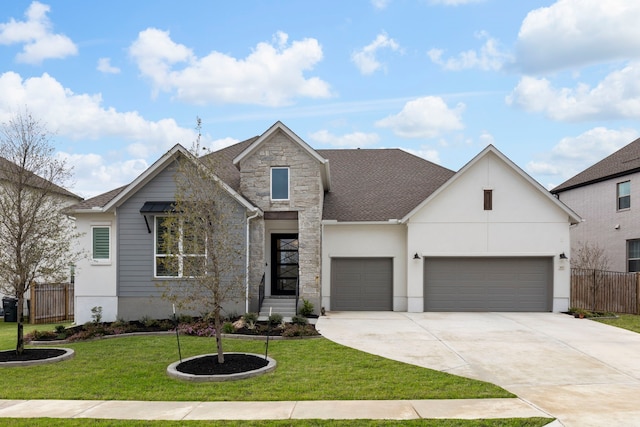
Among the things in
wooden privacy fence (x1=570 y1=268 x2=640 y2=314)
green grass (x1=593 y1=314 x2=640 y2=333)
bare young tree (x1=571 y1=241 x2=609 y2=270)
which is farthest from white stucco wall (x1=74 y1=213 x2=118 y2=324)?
bare young tree (x1=571 y1=241 x2=609 y2=270)

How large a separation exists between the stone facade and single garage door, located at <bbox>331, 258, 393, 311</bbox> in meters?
2.06

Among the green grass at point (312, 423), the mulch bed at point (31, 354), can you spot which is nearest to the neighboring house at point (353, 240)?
the mulch bed at point (31, 354)

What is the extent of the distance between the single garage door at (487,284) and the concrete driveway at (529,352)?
880 mm

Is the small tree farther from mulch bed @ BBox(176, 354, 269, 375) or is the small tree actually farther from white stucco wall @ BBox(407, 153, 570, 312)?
white stucco wall @ BBox(407, 153, 570, 312)

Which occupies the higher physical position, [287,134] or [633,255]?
[287,134]

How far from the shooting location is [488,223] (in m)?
18.5

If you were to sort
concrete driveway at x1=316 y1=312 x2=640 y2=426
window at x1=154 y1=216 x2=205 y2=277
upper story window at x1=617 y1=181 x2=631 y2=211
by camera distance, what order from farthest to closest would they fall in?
upper story window at x1=617 y1=181 x2=631 y2=211 → window at x1=154 y1=216 x2=205 y2=277 → concrete driveway at x1=316 y1=312 x2=640 y2=426

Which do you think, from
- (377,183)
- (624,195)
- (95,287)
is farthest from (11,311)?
(624,195)

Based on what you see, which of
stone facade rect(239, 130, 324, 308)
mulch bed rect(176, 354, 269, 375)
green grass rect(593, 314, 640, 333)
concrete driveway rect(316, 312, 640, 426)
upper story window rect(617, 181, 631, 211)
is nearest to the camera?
concrete driveway rect(316, 312, 640, 426)

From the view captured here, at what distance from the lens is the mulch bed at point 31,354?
1102cm

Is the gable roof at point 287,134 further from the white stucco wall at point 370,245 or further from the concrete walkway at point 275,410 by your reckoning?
the concrete walkway at point 275,410

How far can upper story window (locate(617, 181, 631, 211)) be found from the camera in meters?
22.9

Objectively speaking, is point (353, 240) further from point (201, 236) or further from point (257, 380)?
point (257, 380)

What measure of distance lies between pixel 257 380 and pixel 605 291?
17.0 meters
